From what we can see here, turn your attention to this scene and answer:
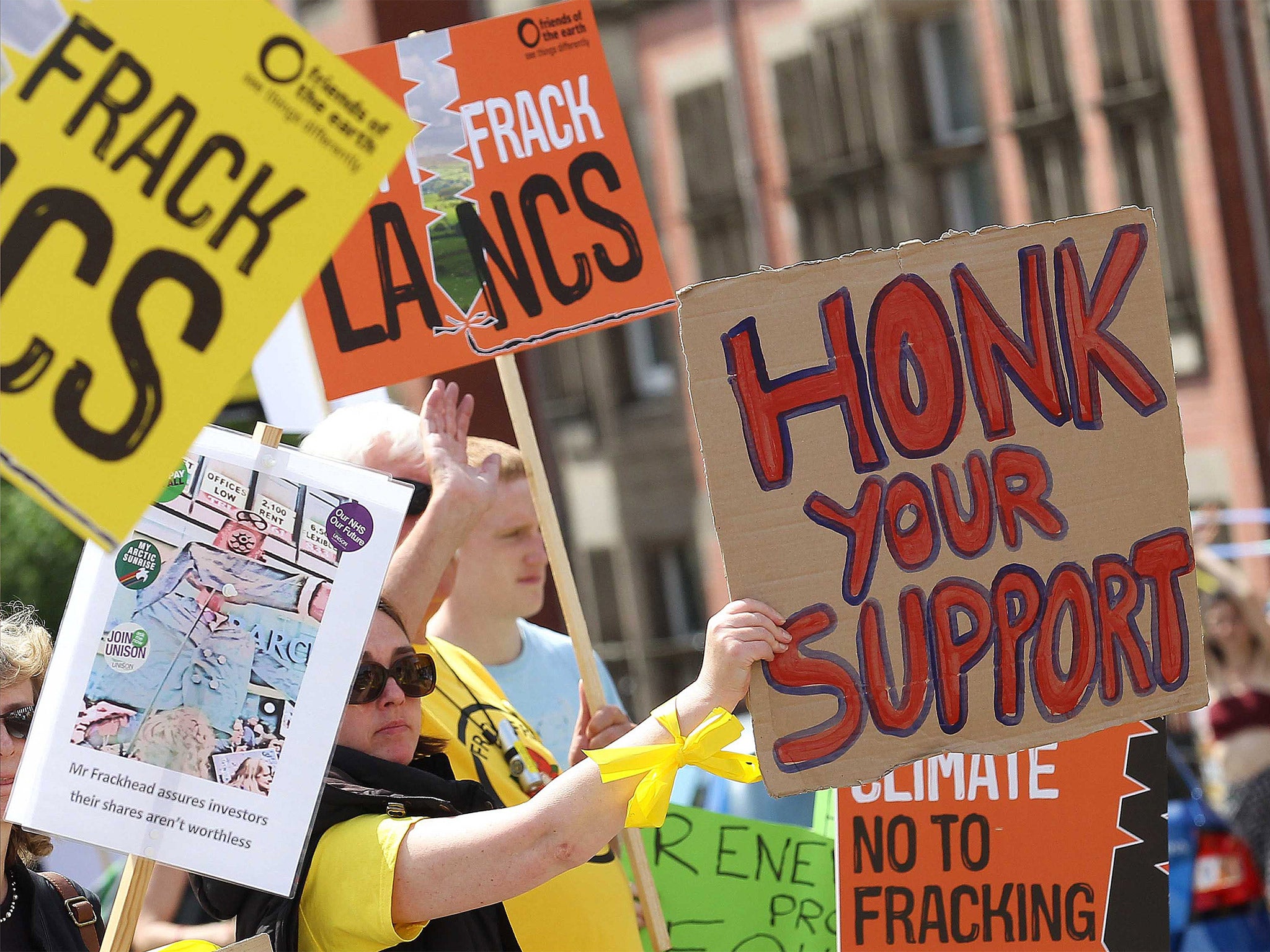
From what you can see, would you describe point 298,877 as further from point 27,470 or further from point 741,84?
point 741,84

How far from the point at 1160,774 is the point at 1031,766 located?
201 mm

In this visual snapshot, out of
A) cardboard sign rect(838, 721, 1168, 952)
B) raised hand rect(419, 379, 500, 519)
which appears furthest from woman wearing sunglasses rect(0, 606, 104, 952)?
cardboard sign rect(838, 721, 1168, 952)

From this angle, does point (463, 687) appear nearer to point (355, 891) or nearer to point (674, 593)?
point (355, 891)

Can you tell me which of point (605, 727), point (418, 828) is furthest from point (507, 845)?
point (605, 727)

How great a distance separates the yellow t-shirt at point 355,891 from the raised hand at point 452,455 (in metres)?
0.53

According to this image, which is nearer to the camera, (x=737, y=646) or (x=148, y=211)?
(x=148, y=211)

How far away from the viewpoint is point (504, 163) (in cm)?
260

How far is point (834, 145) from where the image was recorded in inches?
570

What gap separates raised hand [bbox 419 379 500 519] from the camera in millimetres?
2330

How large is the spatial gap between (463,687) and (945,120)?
12486 millimetres

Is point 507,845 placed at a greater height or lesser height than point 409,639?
lesser

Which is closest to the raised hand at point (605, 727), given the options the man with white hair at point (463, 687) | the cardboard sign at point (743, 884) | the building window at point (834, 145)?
the man with white hair at point (463, 687)

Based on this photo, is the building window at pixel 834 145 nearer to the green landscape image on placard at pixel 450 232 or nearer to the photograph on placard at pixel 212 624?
the green landscape image on placard at pixel 450 232

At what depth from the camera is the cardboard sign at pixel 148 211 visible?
1.67 metres
